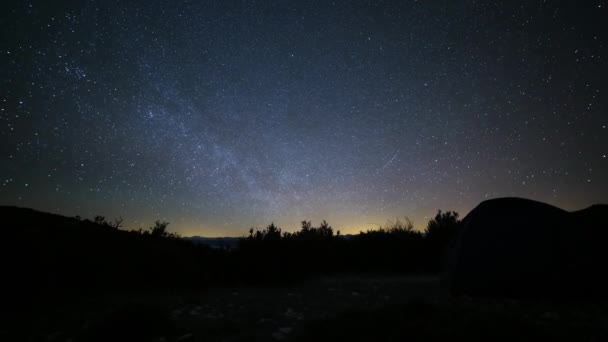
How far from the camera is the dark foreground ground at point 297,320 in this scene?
9.35ft

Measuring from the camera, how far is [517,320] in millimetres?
2979

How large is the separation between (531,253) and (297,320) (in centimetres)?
462

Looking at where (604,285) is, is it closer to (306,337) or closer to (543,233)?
(543,233)

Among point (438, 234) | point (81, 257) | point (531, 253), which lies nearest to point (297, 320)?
point (531, 253)

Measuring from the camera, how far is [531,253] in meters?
5.77

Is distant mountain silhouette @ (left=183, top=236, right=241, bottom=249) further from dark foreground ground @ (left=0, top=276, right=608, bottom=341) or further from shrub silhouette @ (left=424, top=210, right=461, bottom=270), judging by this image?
shrub silhouette @ (left=424, top=210, right=461, bottom=270)

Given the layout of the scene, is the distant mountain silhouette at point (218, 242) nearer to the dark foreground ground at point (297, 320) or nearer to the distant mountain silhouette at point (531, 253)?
the dark foreground ground at point (297, 320)

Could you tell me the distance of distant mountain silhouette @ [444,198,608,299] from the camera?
556cm

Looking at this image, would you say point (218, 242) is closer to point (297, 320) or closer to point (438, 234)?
point (438, 234)

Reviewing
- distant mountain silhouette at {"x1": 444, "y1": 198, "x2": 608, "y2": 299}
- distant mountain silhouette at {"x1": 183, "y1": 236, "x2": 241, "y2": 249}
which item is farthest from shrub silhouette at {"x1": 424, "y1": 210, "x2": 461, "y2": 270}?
distant mountain silhouette at {"x1": 183, "y1": 236, "x2": 241, "y2": 249}

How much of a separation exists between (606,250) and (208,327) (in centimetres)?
714

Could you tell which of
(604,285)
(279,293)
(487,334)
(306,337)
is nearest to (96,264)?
(279,293)

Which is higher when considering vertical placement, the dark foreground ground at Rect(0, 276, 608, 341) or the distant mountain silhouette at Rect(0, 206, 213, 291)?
the distant mountain silhouette at Rect(0, 206, 213, 291)

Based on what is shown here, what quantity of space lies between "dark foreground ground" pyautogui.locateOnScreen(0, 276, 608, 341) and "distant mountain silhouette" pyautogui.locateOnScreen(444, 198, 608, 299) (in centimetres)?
44
